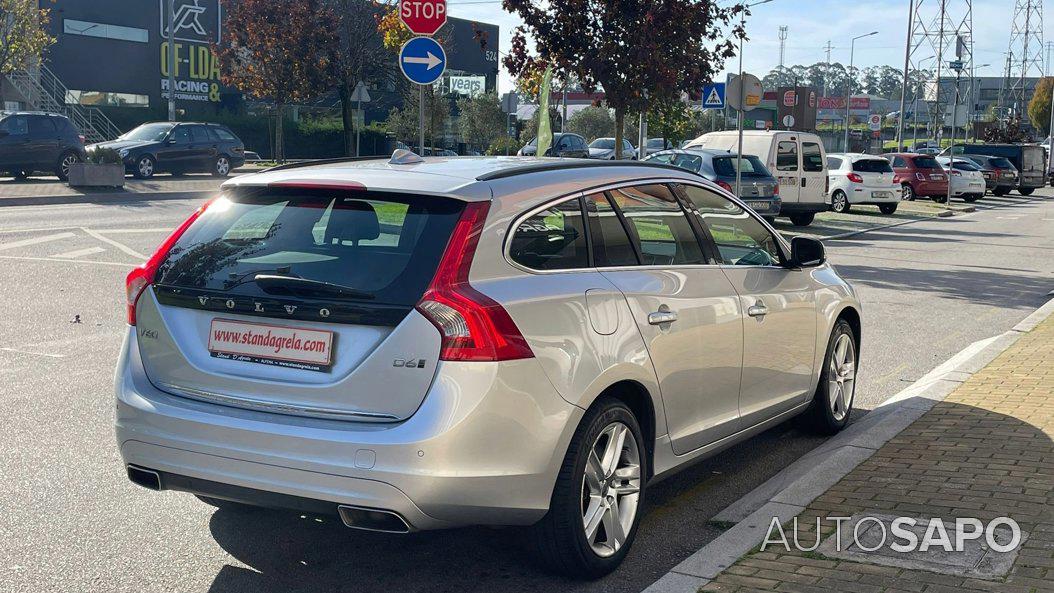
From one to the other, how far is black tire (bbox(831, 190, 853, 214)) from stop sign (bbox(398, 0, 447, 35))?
64.3ft

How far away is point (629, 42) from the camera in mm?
19719

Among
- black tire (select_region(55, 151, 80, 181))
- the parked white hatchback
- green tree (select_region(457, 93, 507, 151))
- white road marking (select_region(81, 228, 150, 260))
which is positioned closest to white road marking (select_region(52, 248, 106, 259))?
white road marking (select_region(81, 228, 150, 260))

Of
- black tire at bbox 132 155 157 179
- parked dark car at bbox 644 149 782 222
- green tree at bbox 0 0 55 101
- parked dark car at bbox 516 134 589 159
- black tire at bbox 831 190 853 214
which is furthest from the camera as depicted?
parked dark car at bbox 516 134 589 159

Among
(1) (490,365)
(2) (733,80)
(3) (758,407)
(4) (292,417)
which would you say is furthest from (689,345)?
(2) (733,80)

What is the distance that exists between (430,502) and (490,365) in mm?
492

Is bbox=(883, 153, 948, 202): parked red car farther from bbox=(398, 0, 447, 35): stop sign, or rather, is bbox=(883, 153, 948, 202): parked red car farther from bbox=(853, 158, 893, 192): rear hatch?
bbox=(398, 0, 447, 35): stop sign

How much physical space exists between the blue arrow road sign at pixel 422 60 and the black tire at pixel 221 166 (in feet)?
68.6

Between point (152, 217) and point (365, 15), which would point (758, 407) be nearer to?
point (152, 217)

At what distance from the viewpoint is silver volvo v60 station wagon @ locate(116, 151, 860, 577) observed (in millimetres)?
3846

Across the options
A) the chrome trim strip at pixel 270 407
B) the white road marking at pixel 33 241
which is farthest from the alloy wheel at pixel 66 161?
the chrome trim strip at pixel 270 407

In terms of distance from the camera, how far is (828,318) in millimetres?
6418

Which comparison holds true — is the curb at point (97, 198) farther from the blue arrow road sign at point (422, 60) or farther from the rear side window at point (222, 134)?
the blue arrow road sign at point (422, 60)

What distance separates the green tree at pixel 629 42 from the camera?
19453mm

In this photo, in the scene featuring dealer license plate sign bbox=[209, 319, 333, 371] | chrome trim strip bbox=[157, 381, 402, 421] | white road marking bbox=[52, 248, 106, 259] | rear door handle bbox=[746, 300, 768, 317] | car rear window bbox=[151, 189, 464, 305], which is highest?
car rear window bbox=[151, 189, 464, 305]
